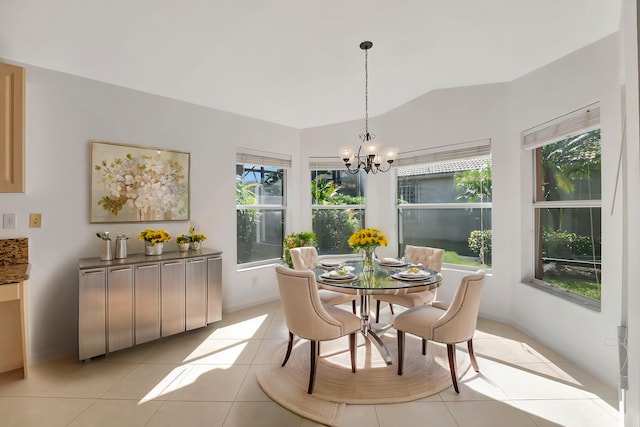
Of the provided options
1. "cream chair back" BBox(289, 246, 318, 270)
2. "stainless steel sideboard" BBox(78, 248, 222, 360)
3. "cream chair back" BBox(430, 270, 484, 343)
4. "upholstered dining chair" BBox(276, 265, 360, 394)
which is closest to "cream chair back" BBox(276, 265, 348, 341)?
"upholstered dining chair" BBox(276, 265, 360, 394)

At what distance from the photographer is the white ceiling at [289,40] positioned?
6.94 feet

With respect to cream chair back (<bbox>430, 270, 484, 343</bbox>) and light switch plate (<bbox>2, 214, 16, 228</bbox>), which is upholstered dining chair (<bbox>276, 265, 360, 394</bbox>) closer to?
cream chair back (<bbox>430, 270, 484, 343</bbox>)

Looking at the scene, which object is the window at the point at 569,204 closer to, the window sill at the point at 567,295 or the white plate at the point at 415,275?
the window sill at the point at 567,295

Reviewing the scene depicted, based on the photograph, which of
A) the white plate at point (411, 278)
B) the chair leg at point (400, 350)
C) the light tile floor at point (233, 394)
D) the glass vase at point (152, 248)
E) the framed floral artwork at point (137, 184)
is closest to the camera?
the light tile floor at point (233, 394)

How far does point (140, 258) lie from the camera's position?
3012 millimetres

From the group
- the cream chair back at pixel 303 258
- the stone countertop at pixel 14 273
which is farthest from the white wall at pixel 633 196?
the stone countertop at pixel 14 273

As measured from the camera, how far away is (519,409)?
6.68 ft

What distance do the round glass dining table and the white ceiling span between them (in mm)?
1976

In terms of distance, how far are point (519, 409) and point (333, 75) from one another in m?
3.17

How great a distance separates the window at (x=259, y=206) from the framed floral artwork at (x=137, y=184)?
0.81m

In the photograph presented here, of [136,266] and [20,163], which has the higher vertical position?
[20,163]

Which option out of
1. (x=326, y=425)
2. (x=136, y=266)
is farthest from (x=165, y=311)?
(x=326, y=425)

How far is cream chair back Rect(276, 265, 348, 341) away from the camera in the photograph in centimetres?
221

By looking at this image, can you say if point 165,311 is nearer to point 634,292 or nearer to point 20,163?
point 20,163
